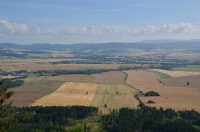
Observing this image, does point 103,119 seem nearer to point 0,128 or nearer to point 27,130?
point 27,130

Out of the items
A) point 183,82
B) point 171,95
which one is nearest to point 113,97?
point 171,95

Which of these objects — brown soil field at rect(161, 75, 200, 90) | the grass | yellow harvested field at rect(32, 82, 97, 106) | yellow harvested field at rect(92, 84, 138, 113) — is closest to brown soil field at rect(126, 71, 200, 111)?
brown soil field at rect(161, 75, 200, 90)

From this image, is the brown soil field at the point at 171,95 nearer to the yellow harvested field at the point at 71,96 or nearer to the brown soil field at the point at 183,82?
the brown soil field at the point at 183,82

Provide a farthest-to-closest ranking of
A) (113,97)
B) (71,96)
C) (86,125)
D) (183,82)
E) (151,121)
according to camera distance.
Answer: (183,82) → (71,96) → (113,97) → (151,121) → (86,125)

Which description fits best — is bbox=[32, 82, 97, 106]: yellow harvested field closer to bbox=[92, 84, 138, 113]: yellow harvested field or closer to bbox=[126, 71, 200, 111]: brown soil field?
bbox=[92, 84, 138, 113]: yellow harvested field

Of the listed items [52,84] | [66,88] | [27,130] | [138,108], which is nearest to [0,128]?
[27,130]

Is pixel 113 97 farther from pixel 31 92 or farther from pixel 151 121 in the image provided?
pixel 151 121
